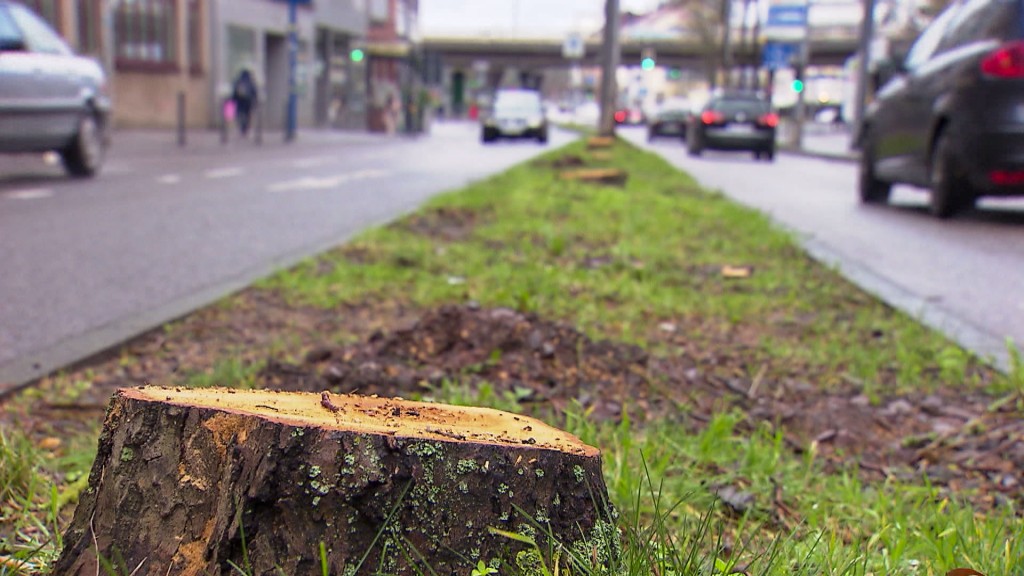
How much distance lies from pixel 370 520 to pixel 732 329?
3.50m

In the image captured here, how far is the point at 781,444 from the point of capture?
3.34 metres

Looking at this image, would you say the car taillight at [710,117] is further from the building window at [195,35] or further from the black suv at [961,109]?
the building window at [195,35]

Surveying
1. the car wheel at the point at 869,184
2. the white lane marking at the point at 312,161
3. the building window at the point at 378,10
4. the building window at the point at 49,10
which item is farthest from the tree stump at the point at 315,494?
the building window at the point at 378,10

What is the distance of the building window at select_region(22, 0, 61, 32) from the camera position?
2603 cm

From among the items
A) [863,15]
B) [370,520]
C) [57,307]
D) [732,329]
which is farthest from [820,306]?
[863,15]

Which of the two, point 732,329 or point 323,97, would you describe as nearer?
point 732,329

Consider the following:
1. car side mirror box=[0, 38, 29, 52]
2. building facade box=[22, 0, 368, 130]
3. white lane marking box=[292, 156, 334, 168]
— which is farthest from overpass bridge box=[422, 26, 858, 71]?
car side mirror box=[0, 38, 29, 52]

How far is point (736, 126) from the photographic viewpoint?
26938 millimetres

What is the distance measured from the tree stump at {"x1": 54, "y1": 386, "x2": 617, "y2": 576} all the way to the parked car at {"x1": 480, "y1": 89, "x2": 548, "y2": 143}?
36032 mm

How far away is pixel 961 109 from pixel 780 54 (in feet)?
108

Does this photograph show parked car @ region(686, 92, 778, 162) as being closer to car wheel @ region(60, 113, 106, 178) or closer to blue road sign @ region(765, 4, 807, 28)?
car wheel @ region(60, 113, 106, 178)

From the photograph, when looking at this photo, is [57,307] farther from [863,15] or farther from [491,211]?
[863,15]

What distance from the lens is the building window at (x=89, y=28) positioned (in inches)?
1109

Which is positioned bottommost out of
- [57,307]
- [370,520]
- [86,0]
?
[57,307]
